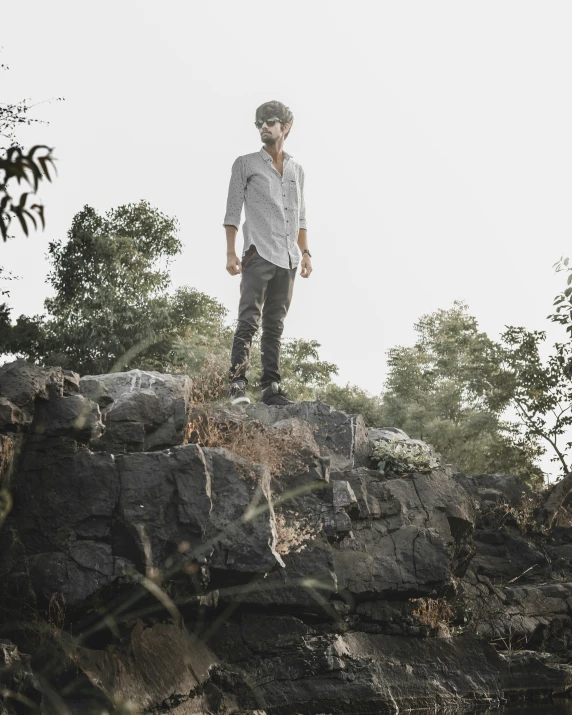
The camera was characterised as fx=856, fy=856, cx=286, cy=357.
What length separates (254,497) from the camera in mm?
8609

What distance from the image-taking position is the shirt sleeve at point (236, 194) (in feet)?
37.3

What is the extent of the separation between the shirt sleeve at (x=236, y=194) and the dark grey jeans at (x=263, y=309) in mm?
480

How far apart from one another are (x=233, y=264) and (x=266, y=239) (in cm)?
59

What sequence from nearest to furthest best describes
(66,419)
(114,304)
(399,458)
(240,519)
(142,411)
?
(66,419)
(240,519)
(142,411)
(399,458)
(114,304)

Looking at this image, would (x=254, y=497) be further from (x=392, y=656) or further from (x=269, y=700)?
(x=392, y=656)

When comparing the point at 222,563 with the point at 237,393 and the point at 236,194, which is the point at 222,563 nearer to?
the point at 237,393

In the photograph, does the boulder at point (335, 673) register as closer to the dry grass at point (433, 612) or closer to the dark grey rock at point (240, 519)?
the dry grass at point (433, 612)

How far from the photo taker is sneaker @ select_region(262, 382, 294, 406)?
445 inches

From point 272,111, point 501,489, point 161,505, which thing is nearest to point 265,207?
point 272,111

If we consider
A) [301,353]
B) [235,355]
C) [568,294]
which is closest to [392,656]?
[235,355]

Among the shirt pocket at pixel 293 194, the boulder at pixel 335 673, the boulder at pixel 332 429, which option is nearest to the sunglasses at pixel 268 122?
the shirt pocket at pixel 293 194

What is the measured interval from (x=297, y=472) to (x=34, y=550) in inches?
123

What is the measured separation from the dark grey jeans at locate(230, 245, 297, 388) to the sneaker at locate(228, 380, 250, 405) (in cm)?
10

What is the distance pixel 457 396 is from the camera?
1335 inches
